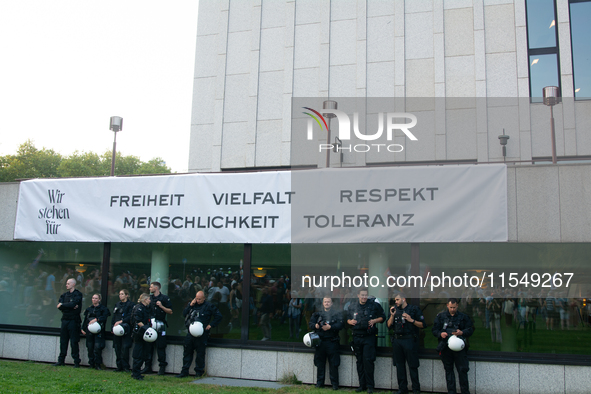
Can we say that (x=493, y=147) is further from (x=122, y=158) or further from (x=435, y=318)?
(x=122, y=158)

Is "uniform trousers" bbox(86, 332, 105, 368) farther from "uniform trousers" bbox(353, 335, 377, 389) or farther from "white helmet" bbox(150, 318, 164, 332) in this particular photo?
"uniform trousers" bbox(353, 335, 377, 389)

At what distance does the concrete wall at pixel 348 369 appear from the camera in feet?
27.3

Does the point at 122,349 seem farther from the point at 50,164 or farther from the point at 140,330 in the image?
the point at 50,164

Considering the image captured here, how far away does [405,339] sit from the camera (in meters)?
8.67

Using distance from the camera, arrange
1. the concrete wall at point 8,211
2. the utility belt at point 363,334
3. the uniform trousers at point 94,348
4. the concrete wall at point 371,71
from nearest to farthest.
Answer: the utility belt at point 363,334 < the uniform trousers at point 94,348 < the concrete wall at point 8,211 < the concrete wall at point 371,71

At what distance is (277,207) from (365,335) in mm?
2983

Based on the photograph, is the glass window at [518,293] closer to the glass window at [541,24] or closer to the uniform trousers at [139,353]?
the uniform trousers at [139,353]

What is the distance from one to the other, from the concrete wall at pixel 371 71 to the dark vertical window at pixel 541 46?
0.26 metres

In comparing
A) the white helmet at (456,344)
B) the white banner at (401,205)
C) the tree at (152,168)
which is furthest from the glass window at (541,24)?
the tree at (152,168)

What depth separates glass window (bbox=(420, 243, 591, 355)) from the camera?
8.68 meters

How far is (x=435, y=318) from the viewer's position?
875 centimetres

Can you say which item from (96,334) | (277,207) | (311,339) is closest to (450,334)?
(311,339)

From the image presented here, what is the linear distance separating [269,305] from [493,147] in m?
10.3

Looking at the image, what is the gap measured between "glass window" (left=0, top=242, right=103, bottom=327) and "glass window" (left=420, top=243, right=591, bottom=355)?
736 centimetres
